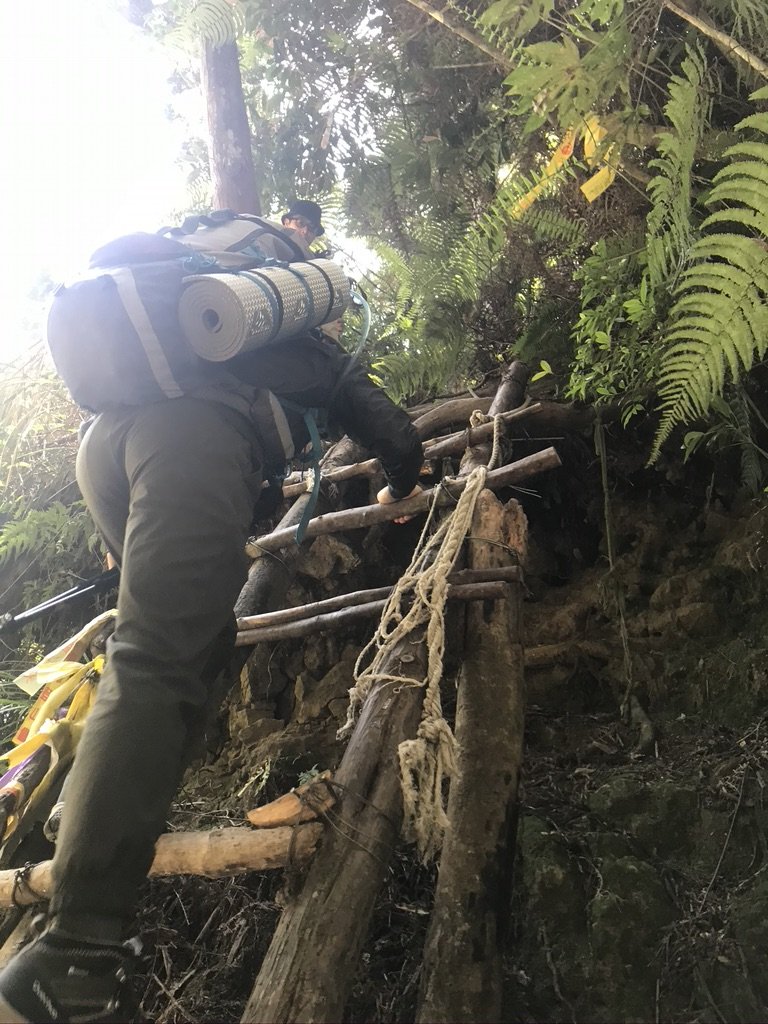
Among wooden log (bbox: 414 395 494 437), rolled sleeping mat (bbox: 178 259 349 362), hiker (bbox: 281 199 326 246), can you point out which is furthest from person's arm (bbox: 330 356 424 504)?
wooden log (bbox: 414 395 494 437)

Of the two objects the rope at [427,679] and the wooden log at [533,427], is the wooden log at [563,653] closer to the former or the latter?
the rope at [427,679]

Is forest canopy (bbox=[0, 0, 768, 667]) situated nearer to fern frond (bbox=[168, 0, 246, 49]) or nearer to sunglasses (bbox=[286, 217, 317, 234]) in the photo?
fern frond (bbox=[168, 0, 246, 49])

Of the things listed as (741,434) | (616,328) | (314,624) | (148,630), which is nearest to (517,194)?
(616,328)

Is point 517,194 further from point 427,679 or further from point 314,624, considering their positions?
point 427,679

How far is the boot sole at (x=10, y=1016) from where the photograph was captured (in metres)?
1.25

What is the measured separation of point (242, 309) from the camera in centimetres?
187

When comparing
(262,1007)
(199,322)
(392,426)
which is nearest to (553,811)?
(262,1007)

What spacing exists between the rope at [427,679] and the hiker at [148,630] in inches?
18.7

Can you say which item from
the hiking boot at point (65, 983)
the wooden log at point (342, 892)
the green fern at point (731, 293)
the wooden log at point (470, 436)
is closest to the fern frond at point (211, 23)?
the wooden log at point (470, 436)

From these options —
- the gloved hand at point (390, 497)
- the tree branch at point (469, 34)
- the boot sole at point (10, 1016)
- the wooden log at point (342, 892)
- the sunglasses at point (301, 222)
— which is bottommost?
the wooden log at point (342, 892)

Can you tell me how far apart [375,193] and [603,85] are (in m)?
2.33

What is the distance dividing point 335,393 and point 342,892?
1606 mm

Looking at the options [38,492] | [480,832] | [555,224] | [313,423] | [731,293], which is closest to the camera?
[480,832]

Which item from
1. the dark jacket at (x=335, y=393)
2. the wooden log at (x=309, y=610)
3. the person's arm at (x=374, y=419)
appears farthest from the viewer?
the wooden log at (x=309, y=610)
